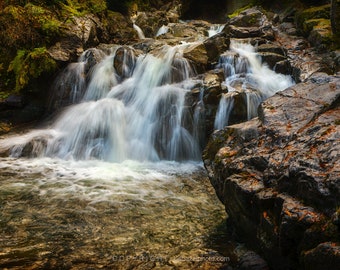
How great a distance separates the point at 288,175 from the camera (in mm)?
3457

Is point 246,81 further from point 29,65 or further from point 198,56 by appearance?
point 29,65

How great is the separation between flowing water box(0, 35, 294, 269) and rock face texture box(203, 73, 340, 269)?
788mm

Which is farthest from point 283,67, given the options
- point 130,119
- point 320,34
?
point 130,119

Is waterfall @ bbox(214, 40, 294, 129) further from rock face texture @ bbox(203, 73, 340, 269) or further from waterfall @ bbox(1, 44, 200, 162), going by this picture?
rock face texture @ bbox(203, 73, 340, 269)

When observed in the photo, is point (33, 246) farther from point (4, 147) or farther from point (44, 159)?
point (4, 147)

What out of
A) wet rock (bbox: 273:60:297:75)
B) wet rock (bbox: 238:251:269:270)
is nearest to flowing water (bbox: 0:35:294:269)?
wet rock (bbox: 238:251:269:270)

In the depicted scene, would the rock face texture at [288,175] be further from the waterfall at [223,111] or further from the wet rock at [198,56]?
the wet rock at [198,56]

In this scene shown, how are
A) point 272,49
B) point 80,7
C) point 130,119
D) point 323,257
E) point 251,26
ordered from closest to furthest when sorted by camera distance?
point 323,257
point 130,119
point 272,49
point 80,7
point 251,26

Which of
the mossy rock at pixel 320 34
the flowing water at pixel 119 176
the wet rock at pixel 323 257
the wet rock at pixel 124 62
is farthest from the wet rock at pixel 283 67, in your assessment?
the wet rock at pixel 323 257

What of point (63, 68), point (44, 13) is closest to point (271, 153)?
point (63, 68)

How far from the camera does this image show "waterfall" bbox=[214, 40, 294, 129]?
29.4 ft

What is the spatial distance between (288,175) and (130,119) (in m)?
6.81

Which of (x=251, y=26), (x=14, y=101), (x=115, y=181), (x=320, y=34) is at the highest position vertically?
(x=251, y=26)

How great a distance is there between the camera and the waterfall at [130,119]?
29.2 feet
